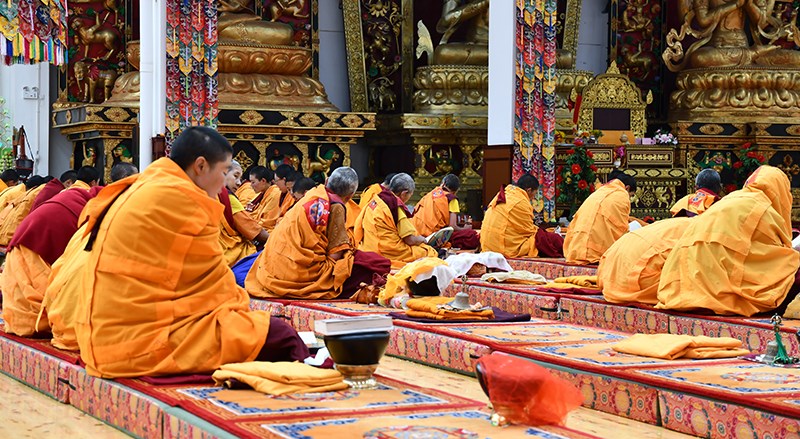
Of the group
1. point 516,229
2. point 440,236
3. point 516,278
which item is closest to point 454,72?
point 516,229

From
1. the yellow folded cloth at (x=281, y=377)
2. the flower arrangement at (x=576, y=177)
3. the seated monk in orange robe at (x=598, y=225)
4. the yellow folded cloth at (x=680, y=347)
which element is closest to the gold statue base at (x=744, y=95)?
the flower arrangement at (x=576, y=177)

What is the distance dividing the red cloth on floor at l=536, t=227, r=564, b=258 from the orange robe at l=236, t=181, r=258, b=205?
9.05 ft

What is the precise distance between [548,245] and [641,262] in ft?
13.1

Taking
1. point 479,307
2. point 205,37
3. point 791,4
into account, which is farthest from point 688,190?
point 479,307

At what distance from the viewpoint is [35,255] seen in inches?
227

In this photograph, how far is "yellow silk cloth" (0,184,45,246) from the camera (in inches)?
403

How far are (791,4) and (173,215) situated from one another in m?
13.8

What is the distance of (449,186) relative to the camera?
39.0 feet

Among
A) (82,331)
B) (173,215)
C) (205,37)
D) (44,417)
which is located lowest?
(44,417)

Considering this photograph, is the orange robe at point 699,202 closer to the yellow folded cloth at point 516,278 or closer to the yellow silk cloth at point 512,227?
the yellow folded cloth at point 516,278

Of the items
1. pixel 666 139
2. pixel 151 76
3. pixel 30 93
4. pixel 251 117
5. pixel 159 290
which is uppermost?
pixel 151 76

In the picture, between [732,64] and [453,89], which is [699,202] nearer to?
[453,89]

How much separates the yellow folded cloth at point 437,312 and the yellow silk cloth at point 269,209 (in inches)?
166

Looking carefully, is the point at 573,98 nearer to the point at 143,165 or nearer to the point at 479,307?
the point at 143,165
